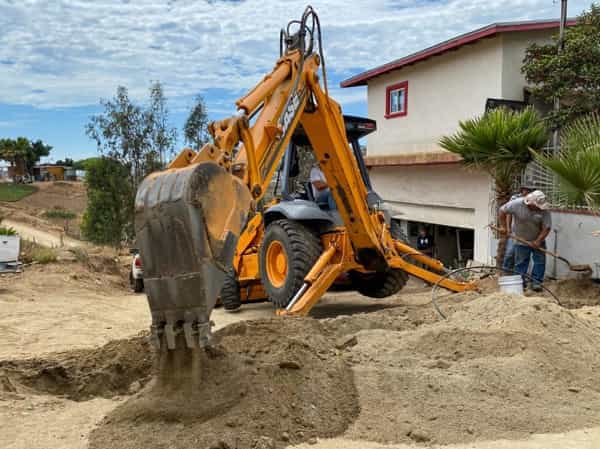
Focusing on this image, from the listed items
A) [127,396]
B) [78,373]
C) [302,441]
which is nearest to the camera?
[302,441]

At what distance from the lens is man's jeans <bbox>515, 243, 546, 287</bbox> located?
927 cm

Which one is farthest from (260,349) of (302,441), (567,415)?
(567,415)

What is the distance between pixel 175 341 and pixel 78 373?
1.59m

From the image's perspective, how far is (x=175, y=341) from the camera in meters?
3.99

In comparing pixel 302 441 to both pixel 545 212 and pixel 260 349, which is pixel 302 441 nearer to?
pixel 260 349

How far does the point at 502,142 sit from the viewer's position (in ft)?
31.6

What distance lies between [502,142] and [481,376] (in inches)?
231

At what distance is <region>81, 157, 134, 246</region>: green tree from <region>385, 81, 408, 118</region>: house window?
8260 mm

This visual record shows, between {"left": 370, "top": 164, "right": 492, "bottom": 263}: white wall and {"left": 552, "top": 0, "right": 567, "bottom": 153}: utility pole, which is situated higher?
{"left": 552, "top": 0, "right": 567, "bottom": 153}: utility pole

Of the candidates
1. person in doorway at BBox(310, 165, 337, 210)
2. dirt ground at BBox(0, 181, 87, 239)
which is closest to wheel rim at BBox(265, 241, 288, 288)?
person in doorway at BBox(310, 165, 337, 210)

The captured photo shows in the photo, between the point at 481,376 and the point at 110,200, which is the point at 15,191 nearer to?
the point at 110,200

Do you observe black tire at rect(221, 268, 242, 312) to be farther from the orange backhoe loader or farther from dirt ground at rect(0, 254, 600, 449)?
→ dirt ground at rect(0, 254, 600, 449)

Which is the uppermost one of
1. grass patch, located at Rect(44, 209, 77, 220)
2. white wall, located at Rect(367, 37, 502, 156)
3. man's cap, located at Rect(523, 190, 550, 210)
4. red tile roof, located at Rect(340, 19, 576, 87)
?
red tile roof, located at Rect(340, 19, 576, 87)

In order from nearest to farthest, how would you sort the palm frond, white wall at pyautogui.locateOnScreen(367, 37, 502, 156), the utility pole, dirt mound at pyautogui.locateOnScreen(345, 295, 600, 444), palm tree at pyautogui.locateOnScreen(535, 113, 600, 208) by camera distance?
dirt mound at pyautogui.locateOnScreen(345, 295, 600, 444)
palm tree at pyautogui.locateOnScreen(535, 113, 600, 208)
the palm frond
the utility pole
white wall at pyautogui.locateOnScreen(367, 37, 502, 156)
